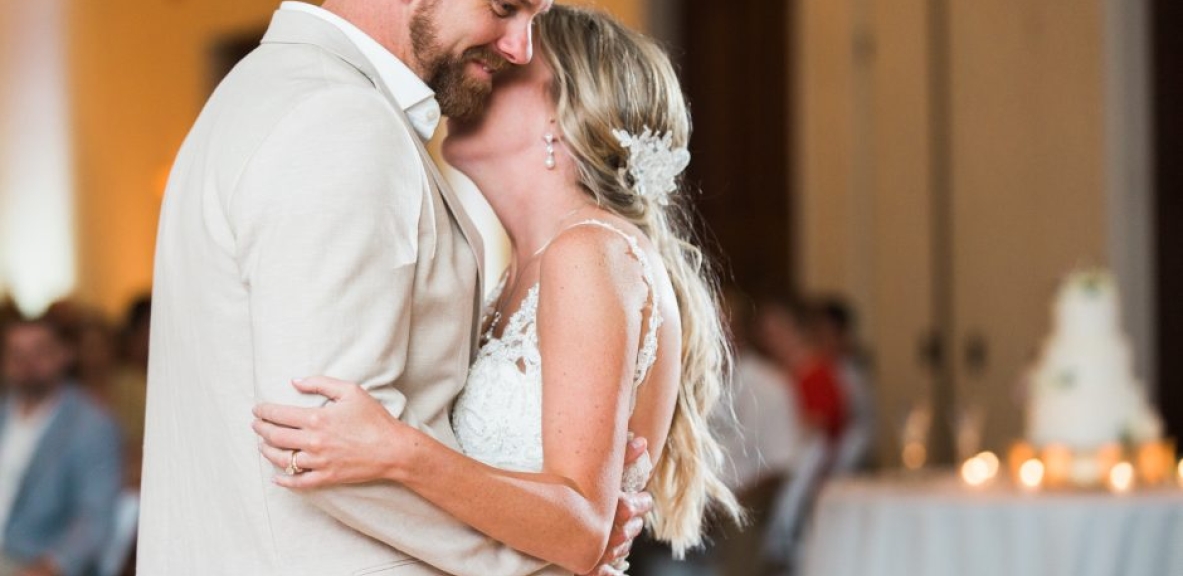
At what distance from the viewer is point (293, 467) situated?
61.9 inches

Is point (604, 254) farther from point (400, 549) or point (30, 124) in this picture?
point (30, 124)

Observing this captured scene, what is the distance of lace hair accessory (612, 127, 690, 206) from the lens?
6.99 ft

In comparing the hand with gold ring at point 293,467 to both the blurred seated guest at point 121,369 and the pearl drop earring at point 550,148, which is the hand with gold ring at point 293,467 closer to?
the pearl drop earring at point 550,148

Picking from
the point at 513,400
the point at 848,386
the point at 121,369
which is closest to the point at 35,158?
the point at 121,369

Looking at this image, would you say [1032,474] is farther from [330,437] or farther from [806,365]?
[330,437]

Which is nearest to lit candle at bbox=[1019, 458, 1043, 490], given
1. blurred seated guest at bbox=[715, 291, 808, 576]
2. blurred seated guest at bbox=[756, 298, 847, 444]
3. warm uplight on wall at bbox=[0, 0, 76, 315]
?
blurred seated guest at bbox=[715, 291, 808, 576]

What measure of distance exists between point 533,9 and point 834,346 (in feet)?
17.2

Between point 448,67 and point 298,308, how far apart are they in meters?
0.42

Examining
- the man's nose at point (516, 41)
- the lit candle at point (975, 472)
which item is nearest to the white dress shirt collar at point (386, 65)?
the man's nose at point (516, 41)

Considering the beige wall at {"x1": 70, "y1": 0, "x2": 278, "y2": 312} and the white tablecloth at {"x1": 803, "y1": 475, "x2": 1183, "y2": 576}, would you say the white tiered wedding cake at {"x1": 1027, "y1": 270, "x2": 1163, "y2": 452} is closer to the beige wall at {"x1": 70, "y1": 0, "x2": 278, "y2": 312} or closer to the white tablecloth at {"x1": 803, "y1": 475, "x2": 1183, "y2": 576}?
the white tablecloth at {"x1": 803, "y1": 475, "x2": 1183, "y2": 576}

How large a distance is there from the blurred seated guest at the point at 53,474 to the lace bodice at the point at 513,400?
3402 mm

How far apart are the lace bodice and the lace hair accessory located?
0.54ft

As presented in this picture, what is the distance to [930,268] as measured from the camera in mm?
7910

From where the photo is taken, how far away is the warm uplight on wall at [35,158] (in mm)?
8898
